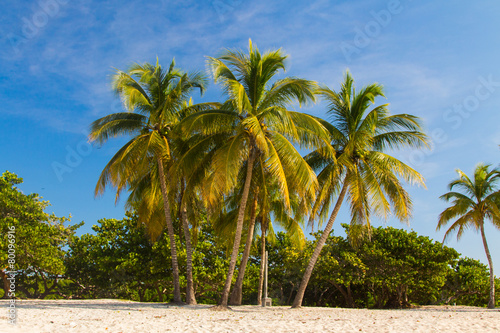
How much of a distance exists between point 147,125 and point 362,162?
8.14 metres

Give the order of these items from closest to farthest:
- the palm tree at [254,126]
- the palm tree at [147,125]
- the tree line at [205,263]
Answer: the palm tree at [254,126] < the palm tree at [147,125] < the tree line at [205,263]

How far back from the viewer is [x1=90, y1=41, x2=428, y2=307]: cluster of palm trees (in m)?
12.6

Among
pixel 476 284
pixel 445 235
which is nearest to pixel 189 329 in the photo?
pixel 445 235

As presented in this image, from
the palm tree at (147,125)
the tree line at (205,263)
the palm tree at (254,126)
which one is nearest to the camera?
the palm tree at (254,126)

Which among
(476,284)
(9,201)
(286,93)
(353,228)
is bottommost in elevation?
(476,284)

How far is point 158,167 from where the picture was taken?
1535 cm

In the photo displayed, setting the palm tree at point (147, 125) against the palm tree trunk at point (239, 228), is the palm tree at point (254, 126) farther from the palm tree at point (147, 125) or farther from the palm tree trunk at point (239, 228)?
the palm tree at point (147, 125)

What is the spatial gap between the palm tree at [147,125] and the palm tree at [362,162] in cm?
530

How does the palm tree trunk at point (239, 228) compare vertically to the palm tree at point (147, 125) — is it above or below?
below

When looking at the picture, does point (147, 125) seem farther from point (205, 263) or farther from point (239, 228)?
point (205, 263)

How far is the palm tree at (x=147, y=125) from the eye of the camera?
13.9m

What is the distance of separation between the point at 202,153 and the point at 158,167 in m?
2.31

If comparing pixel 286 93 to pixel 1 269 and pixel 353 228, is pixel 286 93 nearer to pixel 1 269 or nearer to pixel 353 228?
pixel 353 228

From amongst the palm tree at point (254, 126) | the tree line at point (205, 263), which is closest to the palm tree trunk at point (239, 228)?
the palm tree at point (254, 126)
